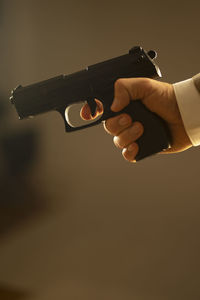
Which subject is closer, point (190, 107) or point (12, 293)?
point (190, 107)

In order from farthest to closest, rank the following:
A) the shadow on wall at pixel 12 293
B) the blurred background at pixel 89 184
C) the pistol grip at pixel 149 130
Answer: the shadow on wall at pixel 12 293 → the blurred background at pixel 89 184 → the pistol grip at pixel 149 130

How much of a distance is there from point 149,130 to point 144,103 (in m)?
0.08

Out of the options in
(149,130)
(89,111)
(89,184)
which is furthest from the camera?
(89,184)

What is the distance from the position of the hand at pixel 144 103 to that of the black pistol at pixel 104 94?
16 mm

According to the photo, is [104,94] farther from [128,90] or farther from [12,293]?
[12,293]

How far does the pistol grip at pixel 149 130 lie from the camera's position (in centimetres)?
83

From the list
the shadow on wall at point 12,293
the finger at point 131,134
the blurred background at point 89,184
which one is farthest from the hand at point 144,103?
the shadow on wall at point 12,293

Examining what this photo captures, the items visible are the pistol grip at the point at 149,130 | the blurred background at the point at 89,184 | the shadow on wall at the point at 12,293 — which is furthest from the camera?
the shadow on wall at the point at 12,293

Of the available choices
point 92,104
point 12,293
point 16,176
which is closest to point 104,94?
point 92,104

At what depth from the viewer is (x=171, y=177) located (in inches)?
59.9

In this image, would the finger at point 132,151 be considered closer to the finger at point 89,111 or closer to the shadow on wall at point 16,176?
the finger at point 89,111

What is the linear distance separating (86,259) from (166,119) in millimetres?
1021

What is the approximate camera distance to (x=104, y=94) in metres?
0.88

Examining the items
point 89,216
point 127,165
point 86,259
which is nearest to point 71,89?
point 127,165
